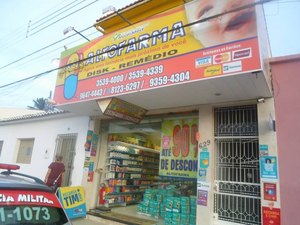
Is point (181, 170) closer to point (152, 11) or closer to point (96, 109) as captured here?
point (96, 109)

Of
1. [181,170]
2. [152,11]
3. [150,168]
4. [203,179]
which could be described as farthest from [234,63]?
[150,168]

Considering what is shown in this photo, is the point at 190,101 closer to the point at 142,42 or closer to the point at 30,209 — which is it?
the point at 142,42

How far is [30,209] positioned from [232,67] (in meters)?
3.81

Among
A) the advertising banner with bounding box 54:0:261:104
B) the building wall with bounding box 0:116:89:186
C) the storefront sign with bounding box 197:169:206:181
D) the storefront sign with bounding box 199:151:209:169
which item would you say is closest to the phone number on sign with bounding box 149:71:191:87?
the advertising banner with bounding box 54:0:261:104

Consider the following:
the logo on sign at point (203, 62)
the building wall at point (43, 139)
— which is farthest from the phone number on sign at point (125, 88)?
the building wall at point (43, 139)

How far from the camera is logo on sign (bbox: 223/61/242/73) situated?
4543 millimetres

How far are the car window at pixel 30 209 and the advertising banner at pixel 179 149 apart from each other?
15.4 feet

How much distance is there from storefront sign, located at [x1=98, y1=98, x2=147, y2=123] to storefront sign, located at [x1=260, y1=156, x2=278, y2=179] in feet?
11.0

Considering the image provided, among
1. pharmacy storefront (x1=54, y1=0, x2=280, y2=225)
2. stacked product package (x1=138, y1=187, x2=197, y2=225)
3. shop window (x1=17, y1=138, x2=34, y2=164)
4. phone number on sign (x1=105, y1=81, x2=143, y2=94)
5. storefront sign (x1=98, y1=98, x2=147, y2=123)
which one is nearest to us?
pharmacy storefront (x1=54, y1=0, x2=280, y2=225)

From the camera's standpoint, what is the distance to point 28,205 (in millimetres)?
2363

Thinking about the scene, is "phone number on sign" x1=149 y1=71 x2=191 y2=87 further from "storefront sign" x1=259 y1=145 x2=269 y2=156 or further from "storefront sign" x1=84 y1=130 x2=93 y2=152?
"storefront sign" x1=84 y1=130 x2=93 y2=152

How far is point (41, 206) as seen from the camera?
2.47 m

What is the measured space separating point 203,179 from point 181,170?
1.05 meters

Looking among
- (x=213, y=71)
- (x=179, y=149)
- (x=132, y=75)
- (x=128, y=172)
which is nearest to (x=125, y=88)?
(x=132, y=75)
